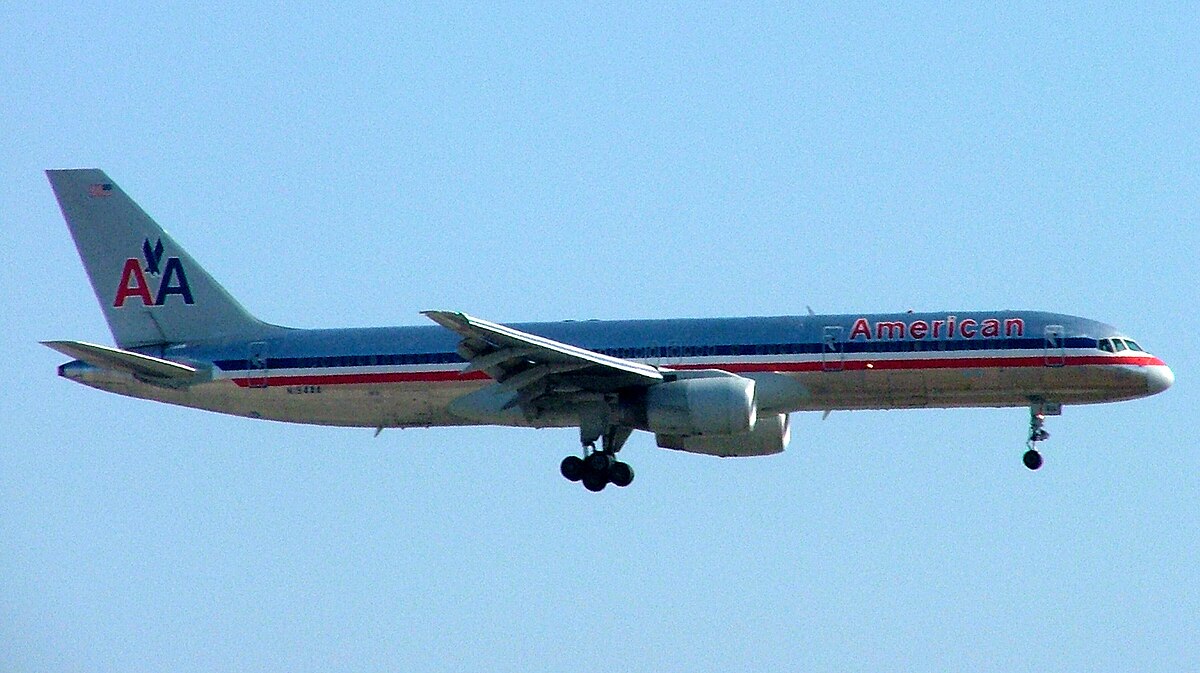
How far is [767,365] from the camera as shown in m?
49.3

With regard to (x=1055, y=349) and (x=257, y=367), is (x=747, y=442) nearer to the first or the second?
(x=1055, y=349)

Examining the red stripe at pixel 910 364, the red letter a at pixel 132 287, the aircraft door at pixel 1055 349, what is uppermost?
the red letter a at pixel 132 287

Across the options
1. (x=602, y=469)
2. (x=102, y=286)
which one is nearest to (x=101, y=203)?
(x=102, y=286)

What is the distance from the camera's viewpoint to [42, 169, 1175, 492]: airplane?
158 feet

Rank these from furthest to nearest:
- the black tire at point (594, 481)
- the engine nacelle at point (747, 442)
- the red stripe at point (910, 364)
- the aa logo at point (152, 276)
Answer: the aa logo at point (152, 276) → the engine nacelle at point (747, 442) → the black tire at point (594, 481) → the red stripe at point (910, 364)

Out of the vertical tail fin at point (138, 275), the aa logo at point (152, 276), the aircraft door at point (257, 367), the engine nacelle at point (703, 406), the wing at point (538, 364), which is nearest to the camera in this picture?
the wing at point (538, 364)

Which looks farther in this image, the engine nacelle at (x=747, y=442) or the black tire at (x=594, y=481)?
the engine nacelle at (x=747, y=442)

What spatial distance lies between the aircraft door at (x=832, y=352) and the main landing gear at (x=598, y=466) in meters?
5.56

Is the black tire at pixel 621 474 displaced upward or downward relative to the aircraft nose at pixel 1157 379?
downward

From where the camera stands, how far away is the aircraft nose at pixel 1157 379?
1945 inches

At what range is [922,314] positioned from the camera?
4981 centimetres

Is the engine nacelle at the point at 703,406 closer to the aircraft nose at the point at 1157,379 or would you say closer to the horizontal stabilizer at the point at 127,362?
the aircraft nose at the point at 1157,379

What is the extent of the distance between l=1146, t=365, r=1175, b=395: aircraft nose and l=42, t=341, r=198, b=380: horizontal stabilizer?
25.8 meters

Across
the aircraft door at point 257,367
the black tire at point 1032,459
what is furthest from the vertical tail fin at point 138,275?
the black tire at point 1032,459
